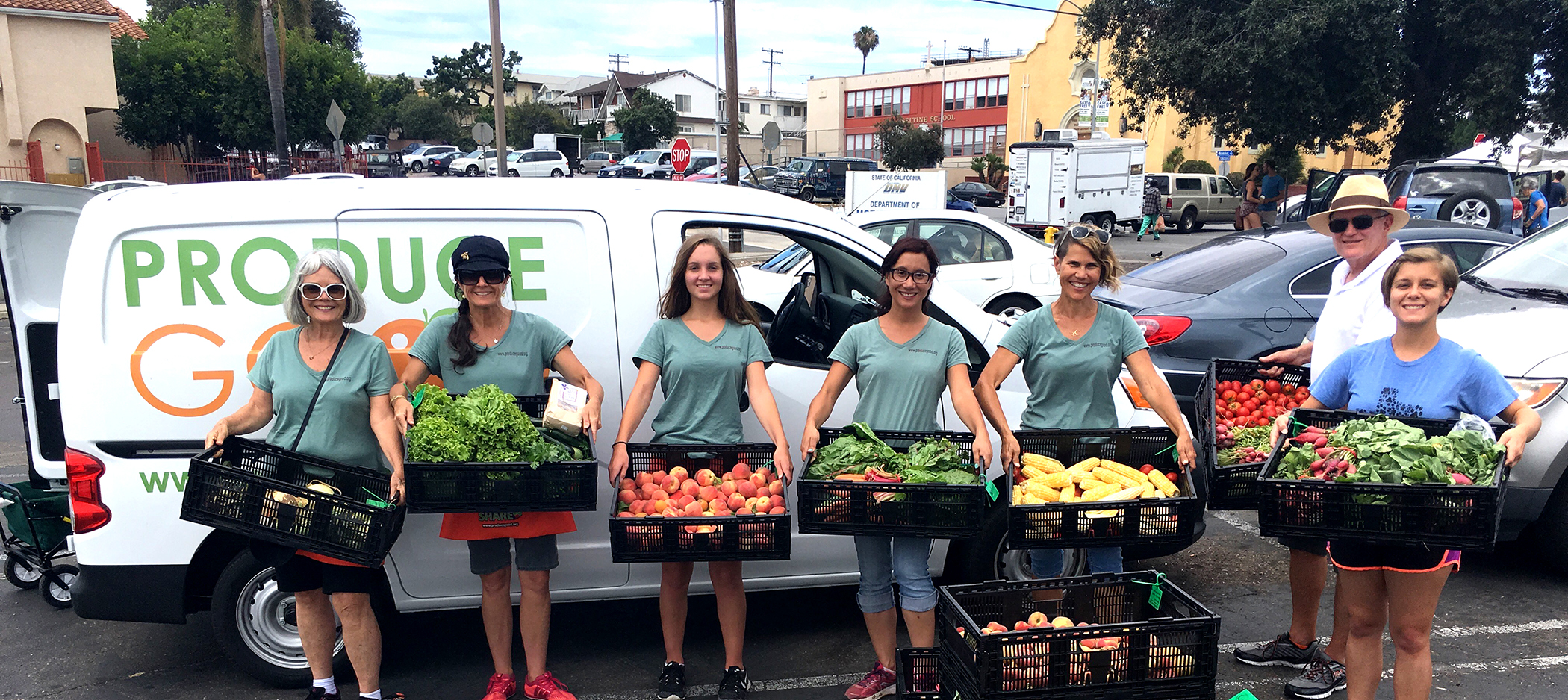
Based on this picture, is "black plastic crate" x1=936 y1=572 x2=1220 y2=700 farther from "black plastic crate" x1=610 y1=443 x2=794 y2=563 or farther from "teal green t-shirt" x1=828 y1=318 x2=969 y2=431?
"teal green t-shirt" x1=828 y1=318 x2=969 y2=431

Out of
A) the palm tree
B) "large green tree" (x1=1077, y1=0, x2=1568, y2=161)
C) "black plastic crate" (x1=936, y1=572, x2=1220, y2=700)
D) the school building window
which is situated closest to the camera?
"black plastic crate" (x1=936, y1=572, x2=1220, y2=700)

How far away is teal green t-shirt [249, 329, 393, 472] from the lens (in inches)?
145

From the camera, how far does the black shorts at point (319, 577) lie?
3703 mm

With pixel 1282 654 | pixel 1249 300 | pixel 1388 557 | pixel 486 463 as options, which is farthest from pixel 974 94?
pixel 486 463

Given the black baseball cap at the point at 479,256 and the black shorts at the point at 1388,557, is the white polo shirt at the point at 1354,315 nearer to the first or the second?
the black shorts at the point at 1388,557

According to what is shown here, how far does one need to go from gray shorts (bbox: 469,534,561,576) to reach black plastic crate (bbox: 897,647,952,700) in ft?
5.03

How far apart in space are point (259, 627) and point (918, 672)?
9.20ft

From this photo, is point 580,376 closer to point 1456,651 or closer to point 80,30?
point 1456,651

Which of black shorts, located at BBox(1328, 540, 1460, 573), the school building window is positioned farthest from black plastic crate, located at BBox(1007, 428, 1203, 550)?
the school building window

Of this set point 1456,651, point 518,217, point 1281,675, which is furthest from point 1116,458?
point 518,217

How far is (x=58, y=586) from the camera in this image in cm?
506

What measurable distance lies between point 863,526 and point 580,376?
4.12 ft

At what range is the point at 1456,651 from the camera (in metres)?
4.54

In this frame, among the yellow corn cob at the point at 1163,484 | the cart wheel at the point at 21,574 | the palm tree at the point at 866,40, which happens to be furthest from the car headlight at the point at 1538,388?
the palm tree at the point at 866,40
